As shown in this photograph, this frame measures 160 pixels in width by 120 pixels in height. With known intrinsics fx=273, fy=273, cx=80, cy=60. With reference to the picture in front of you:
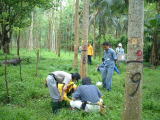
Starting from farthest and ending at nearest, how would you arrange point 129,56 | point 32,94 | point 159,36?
1. point 159,36
2. point 32,94
3. point 129,56

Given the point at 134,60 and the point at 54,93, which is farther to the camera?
the point at 54,93

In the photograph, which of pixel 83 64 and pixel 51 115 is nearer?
pixel 51 115

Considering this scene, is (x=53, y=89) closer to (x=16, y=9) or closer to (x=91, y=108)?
(x=91, y=108)

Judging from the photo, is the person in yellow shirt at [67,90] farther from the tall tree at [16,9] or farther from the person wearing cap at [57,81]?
the tall tree at [16,9]

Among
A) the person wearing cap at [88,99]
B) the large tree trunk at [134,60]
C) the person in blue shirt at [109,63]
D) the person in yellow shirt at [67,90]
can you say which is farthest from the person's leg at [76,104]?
the person in blue shirt at [109,63]

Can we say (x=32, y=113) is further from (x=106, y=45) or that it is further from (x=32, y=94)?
(x=106, y=45)

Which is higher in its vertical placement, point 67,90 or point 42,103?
point 67,90

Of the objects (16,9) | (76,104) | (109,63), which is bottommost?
(76,104)

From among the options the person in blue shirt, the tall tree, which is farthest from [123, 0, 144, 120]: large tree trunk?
the tall tree

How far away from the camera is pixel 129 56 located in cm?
443

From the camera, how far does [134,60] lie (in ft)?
14.4

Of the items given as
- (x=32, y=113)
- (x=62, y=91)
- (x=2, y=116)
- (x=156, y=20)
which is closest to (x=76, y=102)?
(x=62, y=91)

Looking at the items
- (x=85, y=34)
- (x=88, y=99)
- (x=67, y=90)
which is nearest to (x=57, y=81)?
(x=67, y=90)

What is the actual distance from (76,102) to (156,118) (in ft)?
7.31
